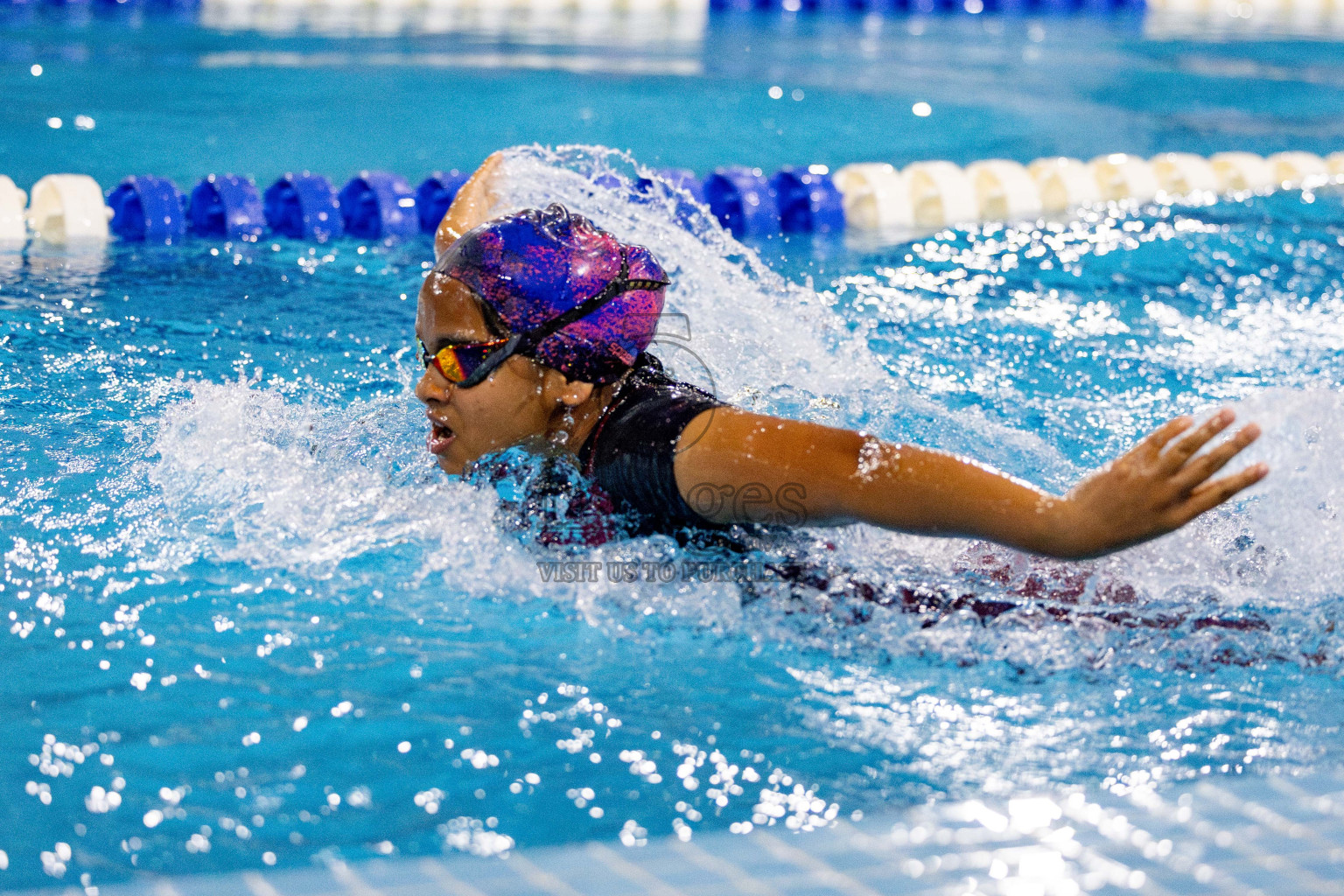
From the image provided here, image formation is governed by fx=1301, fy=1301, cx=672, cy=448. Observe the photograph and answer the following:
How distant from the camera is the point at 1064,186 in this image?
5.49 meters

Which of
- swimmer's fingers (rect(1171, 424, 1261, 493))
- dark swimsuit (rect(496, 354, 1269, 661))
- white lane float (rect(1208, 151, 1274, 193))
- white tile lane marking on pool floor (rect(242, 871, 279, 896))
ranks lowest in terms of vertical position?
white tile lane marking on pool floor (rect(242, 871, 279, 896))

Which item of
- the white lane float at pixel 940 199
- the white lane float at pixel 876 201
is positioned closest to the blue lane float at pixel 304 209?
the white lane float at pixel 876 201

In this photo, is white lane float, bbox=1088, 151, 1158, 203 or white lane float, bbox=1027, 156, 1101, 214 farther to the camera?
white lane float, bbox=1088, 151, 1158, 203

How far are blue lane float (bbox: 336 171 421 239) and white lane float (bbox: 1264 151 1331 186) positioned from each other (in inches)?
150

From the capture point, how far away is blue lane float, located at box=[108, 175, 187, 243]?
4.62 m

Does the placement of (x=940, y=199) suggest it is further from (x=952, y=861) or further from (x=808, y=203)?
(x=952, y=861)

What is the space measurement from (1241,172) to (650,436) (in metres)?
4.74

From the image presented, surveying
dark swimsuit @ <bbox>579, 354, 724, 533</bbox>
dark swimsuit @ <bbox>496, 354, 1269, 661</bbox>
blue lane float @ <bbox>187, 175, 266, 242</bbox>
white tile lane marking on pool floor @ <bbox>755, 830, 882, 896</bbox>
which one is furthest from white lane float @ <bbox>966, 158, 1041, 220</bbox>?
white tile lane marking on pool floor @ <bbox>755, 830, 882, 896</bbox>

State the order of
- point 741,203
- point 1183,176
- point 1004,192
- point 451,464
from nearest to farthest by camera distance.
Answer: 1. point 451,464
2. point 741,203
3. point 1004,192
4. point 1183,176

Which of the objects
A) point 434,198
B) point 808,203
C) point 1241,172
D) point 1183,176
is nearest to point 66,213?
point 434,198

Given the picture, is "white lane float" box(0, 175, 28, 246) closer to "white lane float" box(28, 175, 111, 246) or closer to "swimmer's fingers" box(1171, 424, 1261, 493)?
"white lane float" box(28, 175, 111, 246)

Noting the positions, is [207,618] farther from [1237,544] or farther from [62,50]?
[62,50]

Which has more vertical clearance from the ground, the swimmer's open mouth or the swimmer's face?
the swimmer's face

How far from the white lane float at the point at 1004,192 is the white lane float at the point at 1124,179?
333mm
